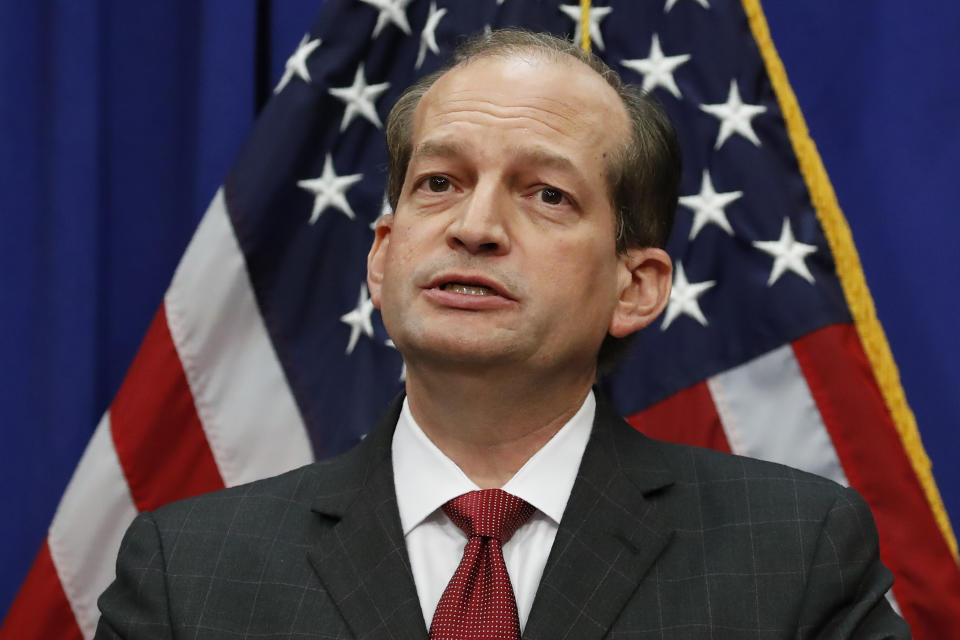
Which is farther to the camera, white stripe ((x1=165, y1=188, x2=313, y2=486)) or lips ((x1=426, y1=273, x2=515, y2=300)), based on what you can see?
white stripe ((x1=165, y1=188, x2=313, y2=486))

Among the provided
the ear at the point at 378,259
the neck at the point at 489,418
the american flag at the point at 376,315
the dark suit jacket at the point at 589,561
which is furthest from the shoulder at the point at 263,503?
the american flag at the point at 376,315

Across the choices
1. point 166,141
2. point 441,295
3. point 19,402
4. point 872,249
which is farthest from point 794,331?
point 19,402

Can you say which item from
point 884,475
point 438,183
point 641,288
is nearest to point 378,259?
point 438,183

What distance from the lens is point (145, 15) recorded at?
2.65m

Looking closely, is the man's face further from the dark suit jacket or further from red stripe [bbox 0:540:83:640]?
Result: red stripe [bbox 0:540:83:640]

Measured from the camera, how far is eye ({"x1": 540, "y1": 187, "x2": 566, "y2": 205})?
5.20ft

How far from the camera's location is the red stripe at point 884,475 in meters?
2.07

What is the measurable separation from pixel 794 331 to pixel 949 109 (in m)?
0.64

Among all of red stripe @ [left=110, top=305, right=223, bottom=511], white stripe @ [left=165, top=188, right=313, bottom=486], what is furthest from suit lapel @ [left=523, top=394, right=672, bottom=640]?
red stripe @ [left=110, top=305, right=223, bottom=511]

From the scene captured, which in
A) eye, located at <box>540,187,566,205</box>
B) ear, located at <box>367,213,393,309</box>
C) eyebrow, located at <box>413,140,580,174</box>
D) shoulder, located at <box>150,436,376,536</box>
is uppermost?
eyebrow, located at <box>413,140,580,174</box>

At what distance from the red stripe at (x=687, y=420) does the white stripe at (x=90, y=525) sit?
1022mm

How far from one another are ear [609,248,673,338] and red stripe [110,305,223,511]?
99 cm

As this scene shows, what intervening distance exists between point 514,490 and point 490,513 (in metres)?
0.07

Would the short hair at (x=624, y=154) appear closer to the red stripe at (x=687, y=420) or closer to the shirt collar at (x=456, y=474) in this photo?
the shirt collar at (x=456, y=474)
